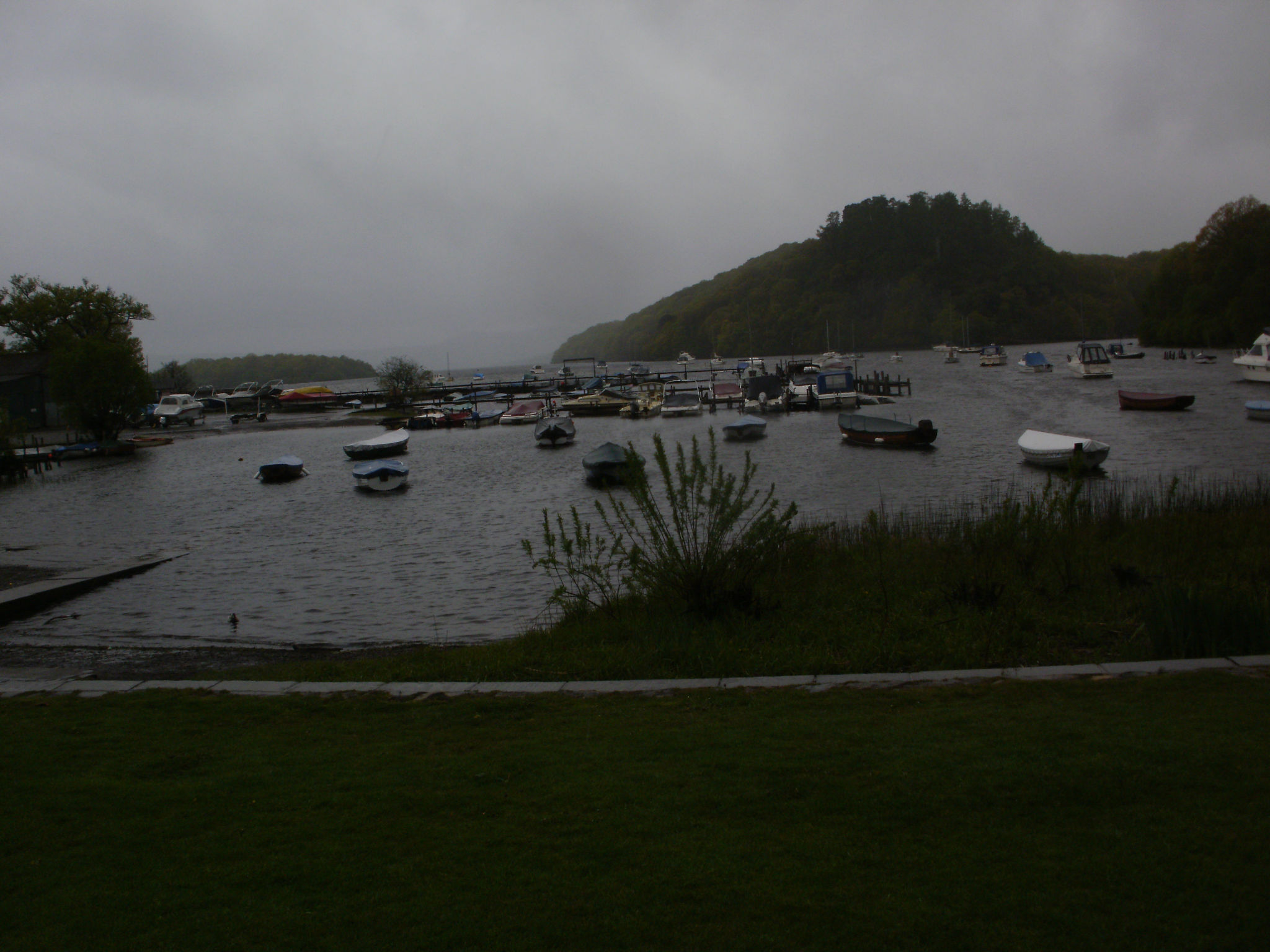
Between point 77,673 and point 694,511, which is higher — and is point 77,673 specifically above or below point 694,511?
below

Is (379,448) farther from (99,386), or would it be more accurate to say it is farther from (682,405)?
(682,405)

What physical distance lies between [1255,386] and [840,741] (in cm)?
7359

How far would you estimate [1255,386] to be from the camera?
64938 mm

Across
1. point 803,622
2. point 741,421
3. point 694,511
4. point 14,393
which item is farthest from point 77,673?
point 14,393

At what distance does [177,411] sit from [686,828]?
9227cm

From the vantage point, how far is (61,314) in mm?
88250

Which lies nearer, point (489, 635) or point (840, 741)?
point (840, 741)

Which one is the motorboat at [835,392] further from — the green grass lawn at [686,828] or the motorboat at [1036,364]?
the green grass lawn at [686,828]

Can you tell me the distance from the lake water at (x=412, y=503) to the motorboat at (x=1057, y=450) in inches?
29.1

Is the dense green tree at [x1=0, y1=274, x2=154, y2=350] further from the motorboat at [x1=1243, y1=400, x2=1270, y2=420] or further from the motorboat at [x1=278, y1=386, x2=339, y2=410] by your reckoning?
the motorboat at [x1=1243, y1=400, x2=1270, y2=420]

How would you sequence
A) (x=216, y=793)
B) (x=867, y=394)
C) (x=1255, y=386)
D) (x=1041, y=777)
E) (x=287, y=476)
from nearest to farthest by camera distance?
1. (x=1041, y=777)
2. (x=216, y=793)
3. (x=287, y=476)
4. (x=1255, y=386)
5. (x=867, y=394)

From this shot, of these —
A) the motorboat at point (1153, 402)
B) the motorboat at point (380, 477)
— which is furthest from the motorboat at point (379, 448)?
the motorboat at point (1153, 402)

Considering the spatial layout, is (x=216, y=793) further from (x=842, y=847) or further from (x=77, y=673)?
(x=77, y=673)

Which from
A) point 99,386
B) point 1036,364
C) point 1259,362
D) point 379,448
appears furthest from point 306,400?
point 1259,362
